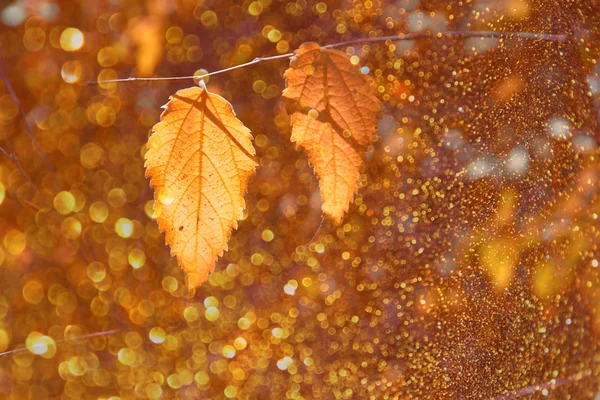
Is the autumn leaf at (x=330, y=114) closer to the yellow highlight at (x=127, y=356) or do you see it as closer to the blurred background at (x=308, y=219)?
the blurred background at (x=308, y=219)

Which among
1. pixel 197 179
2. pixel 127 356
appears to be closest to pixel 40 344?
pixel 127 356

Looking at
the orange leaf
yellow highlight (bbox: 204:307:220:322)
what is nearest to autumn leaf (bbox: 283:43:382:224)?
the orange leaf

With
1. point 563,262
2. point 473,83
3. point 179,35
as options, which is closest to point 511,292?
point 563,262

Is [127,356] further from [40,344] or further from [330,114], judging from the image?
[330,114]

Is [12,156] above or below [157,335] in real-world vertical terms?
above

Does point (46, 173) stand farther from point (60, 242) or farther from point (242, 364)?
point (242, 364)
